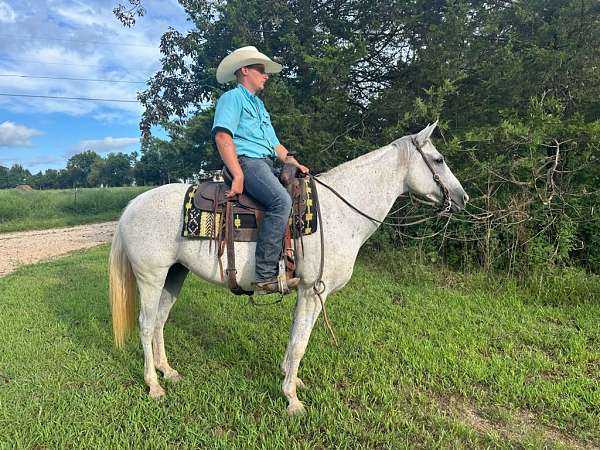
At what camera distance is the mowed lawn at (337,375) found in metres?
2.51

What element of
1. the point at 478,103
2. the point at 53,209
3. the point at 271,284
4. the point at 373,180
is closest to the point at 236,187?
the point at 271,284

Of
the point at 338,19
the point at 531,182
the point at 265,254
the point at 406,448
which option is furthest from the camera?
the point at 338,19

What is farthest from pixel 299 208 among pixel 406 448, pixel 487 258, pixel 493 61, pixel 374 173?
pixel 493 61

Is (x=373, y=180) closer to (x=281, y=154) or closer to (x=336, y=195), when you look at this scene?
(x=336, y=195)

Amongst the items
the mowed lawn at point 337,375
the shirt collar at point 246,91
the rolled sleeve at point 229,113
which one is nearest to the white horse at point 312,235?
the mowed lawn at point 337,375

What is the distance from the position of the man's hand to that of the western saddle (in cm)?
7

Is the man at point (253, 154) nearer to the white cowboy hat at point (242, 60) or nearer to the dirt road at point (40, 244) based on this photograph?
the white cowboy hat at point (242, 60)

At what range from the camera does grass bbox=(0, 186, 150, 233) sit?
62.0ft

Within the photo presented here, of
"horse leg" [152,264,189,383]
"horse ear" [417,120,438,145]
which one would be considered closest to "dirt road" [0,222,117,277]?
"horse leg" [152,264,189,383]

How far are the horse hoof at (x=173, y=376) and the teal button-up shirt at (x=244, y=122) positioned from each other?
Result: 2081 millimetres

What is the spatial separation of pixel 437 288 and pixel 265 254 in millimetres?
3751

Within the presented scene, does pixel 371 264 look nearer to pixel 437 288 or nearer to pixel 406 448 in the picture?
pixel 437 288

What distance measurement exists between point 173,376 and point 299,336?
1318 millimetres

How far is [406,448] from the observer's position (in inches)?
92.2
